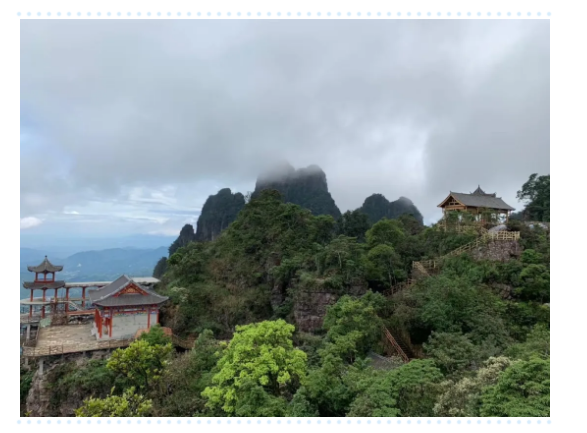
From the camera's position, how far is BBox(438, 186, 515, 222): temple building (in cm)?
1523

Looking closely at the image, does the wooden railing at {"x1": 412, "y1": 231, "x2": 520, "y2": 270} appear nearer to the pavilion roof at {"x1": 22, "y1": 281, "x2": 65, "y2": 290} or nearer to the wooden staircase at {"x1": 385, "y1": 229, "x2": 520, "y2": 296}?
the wooden staircase at {"x1": 385, "y1": 229, "x2": 520, "y2": 296}

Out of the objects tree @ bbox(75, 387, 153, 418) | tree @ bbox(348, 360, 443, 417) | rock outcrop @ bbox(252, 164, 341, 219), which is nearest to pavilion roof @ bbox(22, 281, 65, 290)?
tree @ bbox(75, 387, 153, 418)

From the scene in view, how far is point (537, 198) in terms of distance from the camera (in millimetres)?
17031

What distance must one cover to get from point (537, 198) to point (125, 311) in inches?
727

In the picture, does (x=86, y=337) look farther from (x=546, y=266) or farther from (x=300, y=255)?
(x=546, y=266)

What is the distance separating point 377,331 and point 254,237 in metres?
9.15

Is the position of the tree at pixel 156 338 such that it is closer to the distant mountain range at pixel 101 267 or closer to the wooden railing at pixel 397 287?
the distant mountain range at pixel 101 267

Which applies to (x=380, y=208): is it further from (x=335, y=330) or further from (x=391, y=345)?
(x=335, y=330)

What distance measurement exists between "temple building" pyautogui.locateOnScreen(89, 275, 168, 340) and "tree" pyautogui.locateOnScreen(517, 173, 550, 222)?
16.1 metres

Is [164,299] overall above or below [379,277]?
below

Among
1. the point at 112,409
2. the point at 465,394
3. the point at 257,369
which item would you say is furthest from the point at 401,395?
the point at 112,409

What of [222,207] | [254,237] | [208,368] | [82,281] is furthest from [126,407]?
[222,207]

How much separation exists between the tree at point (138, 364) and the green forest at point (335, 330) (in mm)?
34

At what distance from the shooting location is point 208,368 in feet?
29.8
